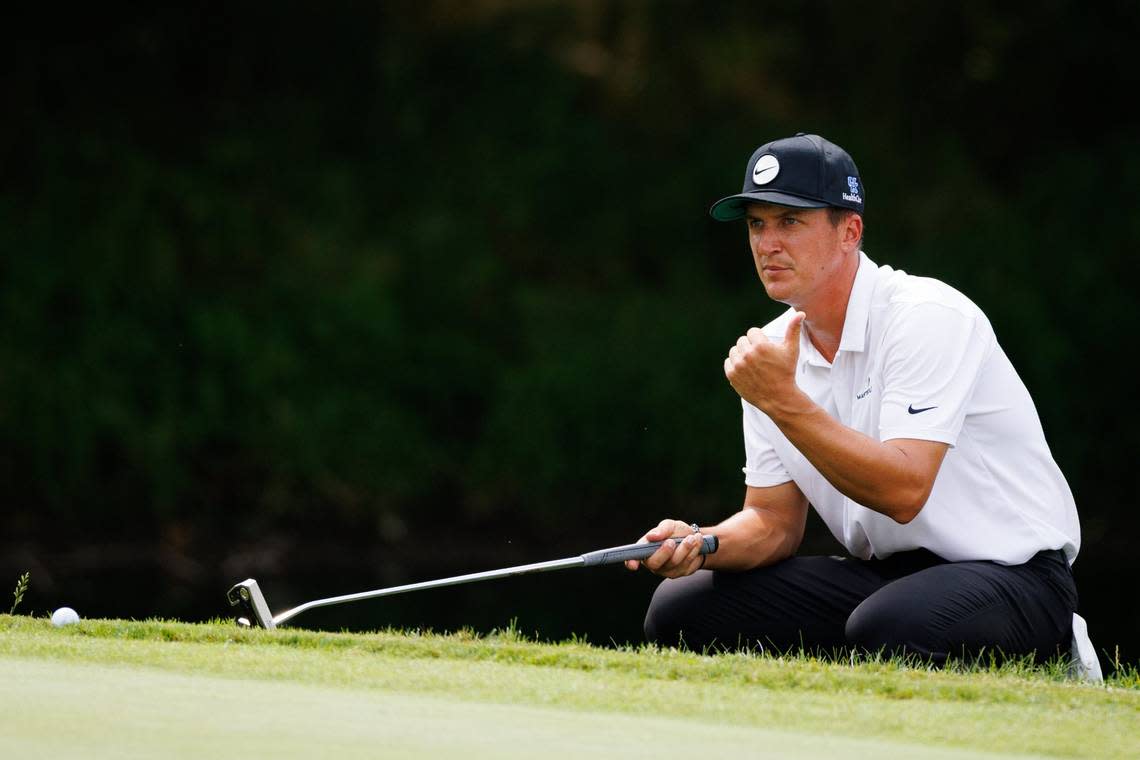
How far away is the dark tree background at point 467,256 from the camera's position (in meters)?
10.9

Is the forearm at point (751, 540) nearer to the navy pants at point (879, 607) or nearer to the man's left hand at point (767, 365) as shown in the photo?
the navy pants at point (879, 607)

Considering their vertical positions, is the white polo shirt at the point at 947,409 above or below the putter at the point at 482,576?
above

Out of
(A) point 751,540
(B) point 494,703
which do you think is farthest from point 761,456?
(B) point 494,703

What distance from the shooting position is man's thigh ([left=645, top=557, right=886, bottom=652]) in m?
4.14

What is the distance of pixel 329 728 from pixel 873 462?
4.89ft

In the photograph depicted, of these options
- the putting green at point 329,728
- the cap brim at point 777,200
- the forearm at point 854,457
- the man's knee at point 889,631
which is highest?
the cap brim at point 777,200

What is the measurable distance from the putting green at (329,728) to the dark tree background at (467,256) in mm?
6650

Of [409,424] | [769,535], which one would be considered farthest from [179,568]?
[769,535]

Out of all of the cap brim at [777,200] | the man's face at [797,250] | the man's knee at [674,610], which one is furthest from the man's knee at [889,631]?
the cap brim at [777,200]

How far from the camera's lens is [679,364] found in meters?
11.8

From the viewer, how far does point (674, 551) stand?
152 inches

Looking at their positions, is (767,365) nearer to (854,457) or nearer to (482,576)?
(854,457)

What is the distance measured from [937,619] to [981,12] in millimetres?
10530

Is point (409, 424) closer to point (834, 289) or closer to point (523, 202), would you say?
point (523, 202)
